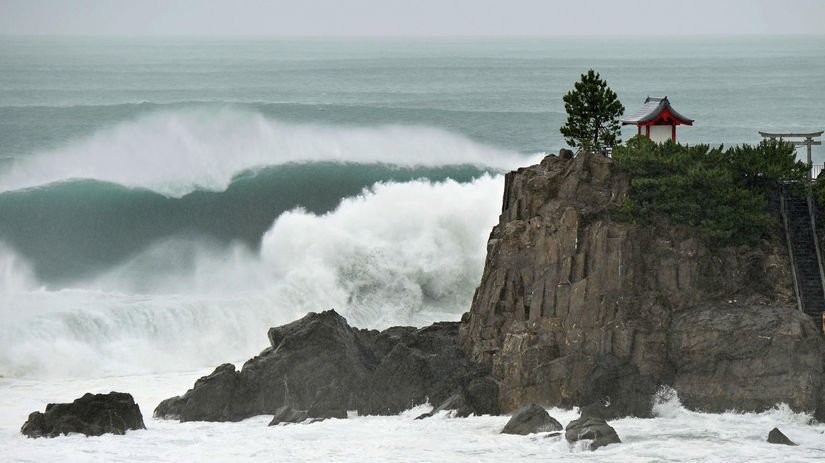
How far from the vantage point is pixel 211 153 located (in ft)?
190

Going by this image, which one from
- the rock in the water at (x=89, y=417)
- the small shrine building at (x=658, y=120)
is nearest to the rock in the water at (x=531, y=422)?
the rock in the water at (x=89, y=417)

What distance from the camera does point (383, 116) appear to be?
93750 mm

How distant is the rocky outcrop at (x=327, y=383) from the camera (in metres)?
33.2

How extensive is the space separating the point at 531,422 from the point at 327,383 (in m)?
5.12

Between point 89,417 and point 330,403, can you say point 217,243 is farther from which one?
point 89,417

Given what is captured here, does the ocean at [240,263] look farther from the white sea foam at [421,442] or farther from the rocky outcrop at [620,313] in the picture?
the rocky outcrop at [620,313]

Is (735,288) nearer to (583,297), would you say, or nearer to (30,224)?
(583,297)

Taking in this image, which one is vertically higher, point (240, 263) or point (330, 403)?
point (240, 263)

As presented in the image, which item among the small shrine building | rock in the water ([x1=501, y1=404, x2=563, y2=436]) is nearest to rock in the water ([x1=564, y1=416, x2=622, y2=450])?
rock in the water ([x1=501, y1=404, x2=563, y2=436])

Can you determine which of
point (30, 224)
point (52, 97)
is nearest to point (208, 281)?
point (30, 224)

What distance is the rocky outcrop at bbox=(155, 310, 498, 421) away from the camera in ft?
109

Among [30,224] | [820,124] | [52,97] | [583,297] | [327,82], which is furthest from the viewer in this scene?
[327,82]

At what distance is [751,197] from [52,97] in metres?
77.5

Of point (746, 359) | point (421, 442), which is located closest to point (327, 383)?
point (421, 442)
